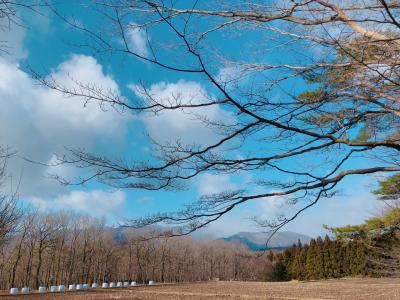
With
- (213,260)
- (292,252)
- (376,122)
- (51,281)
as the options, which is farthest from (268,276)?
(376,122)

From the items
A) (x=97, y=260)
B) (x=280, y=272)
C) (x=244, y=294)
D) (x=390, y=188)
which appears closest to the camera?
(x=390, y=188)

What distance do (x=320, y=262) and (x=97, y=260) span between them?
32603 millimetres

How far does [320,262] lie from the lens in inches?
2542

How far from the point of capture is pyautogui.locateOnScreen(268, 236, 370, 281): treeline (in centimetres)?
6025

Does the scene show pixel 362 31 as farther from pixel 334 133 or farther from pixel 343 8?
pixel 334 133

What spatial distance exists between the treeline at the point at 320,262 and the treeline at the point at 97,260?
4960 mm

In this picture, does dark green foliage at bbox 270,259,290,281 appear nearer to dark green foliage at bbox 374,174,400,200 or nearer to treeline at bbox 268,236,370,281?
treeline at bbox 268,236,370,281

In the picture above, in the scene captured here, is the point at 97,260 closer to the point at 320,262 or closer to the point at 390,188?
the point at 320,262

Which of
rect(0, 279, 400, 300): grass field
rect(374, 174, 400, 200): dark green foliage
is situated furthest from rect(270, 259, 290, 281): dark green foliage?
rect(374, 174, 400, 200): dark green foliage

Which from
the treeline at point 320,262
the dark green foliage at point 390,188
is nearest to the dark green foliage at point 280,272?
the treeline at point 320,262

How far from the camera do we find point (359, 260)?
5950 cm

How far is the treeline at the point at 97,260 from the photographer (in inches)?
1718

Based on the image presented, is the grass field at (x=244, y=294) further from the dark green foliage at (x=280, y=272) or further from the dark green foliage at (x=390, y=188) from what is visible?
the dark green foliage at (x=280, y=272)

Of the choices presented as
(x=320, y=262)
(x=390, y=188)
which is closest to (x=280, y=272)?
(x=320, y=262)
